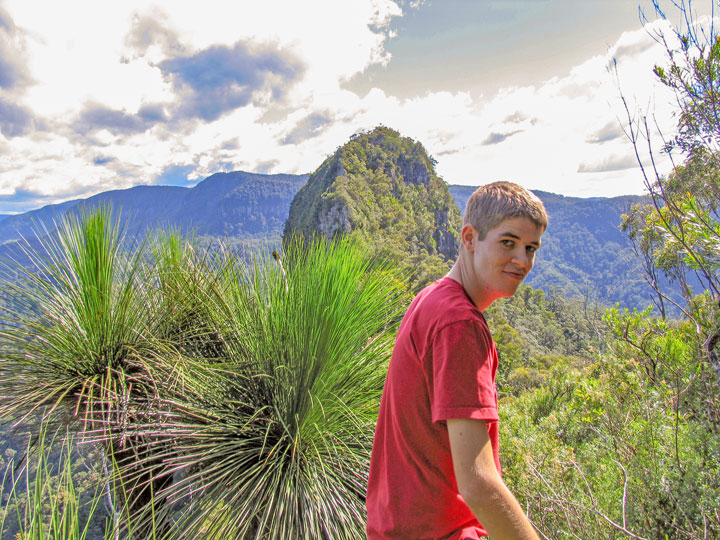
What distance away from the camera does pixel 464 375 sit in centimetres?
76

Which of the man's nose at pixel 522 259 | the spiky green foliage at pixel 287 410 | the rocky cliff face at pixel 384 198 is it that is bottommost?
the spiky green foliage at pixel 287 410

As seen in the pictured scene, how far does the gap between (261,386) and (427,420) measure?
159cm

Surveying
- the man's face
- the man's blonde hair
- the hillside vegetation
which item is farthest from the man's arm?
the hillside vegetation

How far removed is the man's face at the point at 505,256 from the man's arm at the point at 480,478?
A: 0.98 ft

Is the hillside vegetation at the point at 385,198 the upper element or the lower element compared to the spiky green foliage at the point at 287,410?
upper

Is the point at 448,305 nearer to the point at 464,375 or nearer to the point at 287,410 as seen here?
the point at 464,375

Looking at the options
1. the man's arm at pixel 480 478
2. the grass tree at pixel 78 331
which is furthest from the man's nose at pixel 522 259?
the grass tree at pixel 78 331

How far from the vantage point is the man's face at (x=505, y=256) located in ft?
3.03

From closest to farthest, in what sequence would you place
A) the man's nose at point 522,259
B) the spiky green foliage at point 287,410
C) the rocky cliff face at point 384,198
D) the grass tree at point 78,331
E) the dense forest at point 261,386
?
the man's nose at point 522,259, the dense forest at point 261,386, the spiky green foliage at point 287,410, the grass tree at point 78,331, the rocky cliff face at point 384,198

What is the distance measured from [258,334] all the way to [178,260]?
3.11 ft

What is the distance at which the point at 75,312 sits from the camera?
2414 millimetres

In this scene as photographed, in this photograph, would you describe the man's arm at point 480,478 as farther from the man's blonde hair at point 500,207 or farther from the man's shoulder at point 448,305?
the man's blonde hair at point 500,207

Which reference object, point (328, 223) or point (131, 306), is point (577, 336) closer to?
point (328, 223)

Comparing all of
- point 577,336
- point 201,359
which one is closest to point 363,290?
point 201,359
